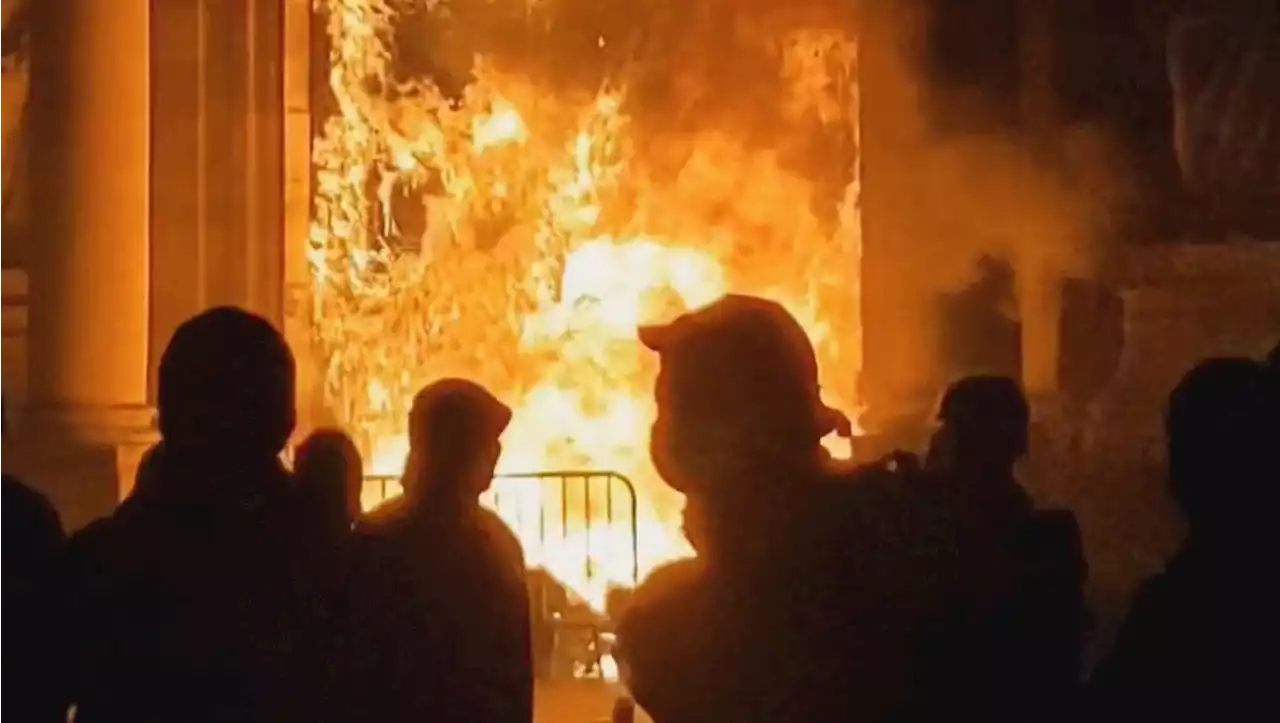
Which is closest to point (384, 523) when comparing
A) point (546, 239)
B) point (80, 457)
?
point (80, 457)

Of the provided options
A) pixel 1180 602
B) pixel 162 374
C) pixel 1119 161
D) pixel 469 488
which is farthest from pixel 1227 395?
pixel 1119 161

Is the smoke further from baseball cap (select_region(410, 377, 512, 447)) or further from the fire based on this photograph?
baseball cap (select_region(410, 377, 512, 447))

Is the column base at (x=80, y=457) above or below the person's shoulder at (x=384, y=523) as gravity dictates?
below

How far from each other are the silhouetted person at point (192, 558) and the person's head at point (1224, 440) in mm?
1450

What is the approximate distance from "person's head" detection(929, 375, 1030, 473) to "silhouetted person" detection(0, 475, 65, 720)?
185 centimetres

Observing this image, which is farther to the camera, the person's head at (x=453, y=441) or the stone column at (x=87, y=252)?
the stone column at (x=87, y=252)

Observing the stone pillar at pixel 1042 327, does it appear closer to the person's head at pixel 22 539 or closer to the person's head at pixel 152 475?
the person's head at pixel 152 475

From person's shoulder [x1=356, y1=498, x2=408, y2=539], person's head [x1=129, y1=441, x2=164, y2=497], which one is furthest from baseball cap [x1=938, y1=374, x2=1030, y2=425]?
person's head [x1=129, y1=441, x2=164, y2=497]

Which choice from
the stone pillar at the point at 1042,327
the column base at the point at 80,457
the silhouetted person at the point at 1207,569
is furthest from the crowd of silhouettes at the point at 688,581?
the stone pillar at the point at 1042,327

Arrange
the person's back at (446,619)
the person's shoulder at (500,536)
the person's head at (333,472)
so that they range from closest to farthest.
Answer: the person's back at (446,619)
the person's shoulder at (500,536)
the person's head at (333,472)

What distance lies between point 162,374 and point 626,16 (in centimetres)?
1098

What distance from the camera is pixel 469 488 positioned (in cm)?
379

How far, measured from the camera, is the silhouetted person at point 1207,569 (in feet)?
9.91

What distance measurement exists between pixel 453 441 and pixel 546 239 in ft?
33.8
